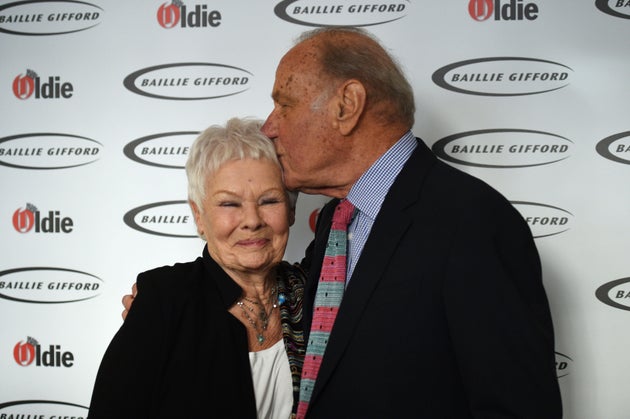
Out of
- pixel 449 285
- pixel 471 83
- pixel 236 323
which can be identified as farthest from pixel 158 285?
pixel 471 83

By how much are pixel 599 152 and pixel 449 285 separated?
138 centimetres

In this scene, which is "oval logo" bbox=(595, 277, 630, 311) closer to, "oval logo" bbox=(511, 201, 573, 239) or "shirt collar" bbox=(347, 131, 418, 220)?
"oval logo" bbox=(511, 201, 573, 239)

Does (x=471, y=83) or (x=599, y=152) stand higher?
(x=471, y=83)

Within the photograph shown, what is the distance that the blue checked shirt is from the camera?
4.80ft

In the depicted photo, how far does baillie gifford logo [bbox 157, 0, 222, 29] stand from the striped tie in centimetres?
128

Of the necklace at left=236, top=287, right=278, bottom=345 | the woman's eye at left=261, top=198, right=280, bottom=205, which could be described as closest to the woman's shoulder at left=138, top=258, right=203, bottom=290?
the necklace at left=236, top=287, right=278, bottom=345

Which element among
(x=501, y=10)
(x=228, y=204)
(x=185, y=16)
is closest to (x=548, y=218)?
(x=501, y=10)

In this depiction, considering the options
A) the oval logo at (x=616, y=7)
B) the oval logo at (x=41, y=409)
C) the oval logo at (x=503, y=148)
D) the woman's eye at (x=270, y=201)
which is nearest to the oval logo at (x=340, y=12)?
the oval logo at (x=503, y=148)

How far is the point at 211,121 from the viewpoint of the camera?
2.49 meters

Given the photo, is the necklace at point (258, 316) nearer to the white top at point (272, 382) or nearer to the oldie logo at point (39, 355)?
the white top at point (272, 382)

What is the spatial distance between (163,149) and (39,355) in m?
0.96

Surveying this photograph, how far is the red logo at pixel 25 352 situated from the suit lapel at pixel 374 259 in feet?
5.35

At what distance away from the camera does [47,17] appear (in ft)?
8.43

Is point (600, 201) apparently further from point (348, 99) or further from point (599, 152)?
point (348, 99)
